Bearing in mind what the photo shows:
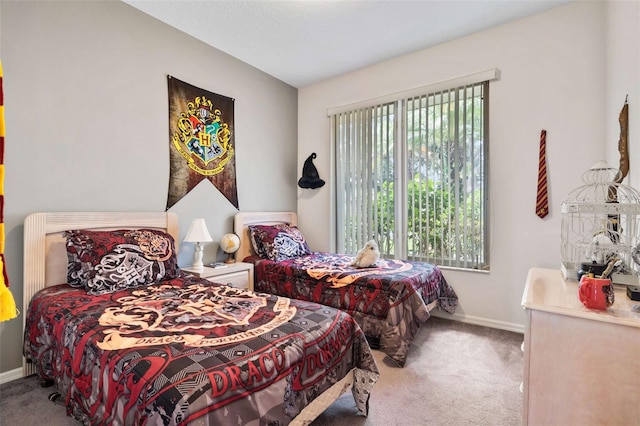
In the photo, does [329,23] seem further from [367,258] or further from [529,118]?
[367,258]

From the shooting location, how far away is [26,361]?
1990 millimetres

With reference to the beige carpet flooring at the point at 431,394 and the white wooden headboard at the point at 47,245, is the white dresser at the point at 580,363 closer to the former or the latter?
the beige carpet flooring at the point at 431,394

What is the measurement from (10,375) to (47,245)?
2.74 feet

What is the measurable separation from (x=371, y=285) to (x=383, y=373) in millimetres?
606

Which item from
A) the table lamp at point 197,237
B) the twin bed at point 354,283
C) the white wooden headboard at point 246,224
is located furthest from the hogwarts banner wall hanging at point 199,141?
the twin bed at point 354,283

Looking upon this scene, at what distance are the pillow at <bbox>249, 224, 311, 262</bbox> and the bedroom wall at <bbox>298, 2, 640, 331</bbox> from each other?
160 cm

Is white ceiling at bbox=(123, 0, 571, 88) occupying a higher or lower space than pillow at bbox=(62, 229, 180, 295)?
higher

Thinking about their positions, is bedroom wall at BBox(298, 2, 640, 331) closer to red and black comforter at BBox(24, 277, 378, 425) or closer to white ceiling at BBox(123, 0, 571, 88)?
white ceiling at BBox(123, 0, 571, 88)

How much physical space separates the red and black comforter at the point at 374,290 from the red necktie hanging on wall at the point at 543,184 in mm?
1018

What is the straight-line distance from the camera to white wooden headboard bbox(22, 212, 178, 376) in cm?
199

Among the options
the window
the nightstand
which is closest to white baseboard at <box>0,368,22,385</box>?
the nightstand

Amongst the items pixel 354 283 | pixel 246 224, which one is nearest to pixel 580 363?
pixel 354 283

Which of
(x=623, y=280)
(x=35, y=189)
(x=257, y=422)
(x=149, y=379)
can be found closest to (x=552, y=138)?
(x=623, y=280)

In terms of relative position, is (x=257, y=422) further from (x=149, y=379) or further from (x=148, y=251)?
(x=148, y=251)
